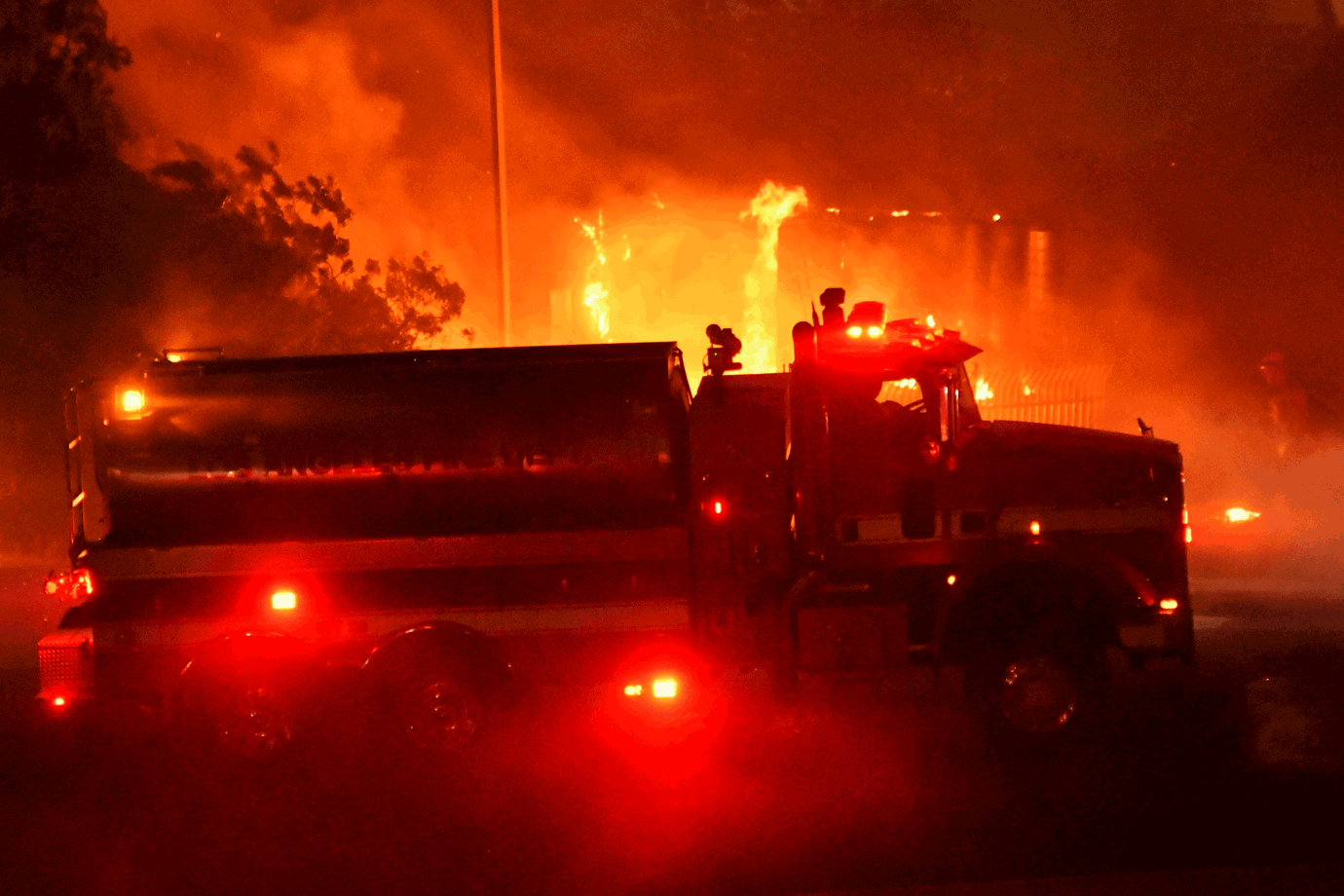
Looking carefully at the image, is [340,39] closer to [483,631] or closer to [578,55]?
[578,55]

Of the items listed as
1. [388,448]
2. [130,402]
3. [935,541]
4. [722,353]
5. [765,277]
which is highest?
[765,277]

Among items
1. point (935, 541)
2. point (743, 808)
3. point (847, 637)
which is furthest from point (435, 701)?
point (935, 541)

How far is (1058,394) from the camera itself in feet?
71.2

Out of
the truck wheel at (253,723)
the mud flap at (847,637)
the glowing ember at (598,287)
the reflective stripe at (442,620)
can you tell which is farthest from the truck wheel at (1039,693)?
the glowing ember at (598,287)

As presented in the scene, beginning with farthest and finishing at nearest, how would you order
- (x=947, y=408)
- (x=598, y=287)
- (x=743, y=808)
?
1. (x=598, y=287)
2. (x=947, y=408)
3. (x=743, y=808)

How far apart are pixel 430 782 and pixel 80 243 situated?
425 inches

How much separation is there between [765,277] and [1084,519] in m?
20.7

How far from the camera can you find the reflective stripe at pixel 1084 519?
7410 millimetres

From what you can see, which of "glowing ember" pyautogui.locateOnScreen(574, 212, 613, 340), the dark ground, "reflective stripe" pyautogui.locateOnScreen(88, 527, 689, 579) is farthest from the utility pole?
"glowing ember" pyautogui.locateOnScreen(574, 212, 613, 340)

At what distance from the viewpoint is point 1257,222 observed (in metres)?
26.0

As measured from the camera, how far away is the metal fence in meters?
21.7

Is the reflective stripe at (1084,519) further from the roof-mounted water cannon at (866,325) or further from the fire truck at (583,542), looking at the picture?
the roof-mounted water cannon at (866,325)

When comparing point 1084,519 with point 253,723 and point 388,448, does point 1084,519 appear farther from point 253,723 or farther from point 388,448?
point 253,723

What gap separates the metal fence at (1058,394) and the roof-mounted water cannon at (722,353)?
1420 cm
